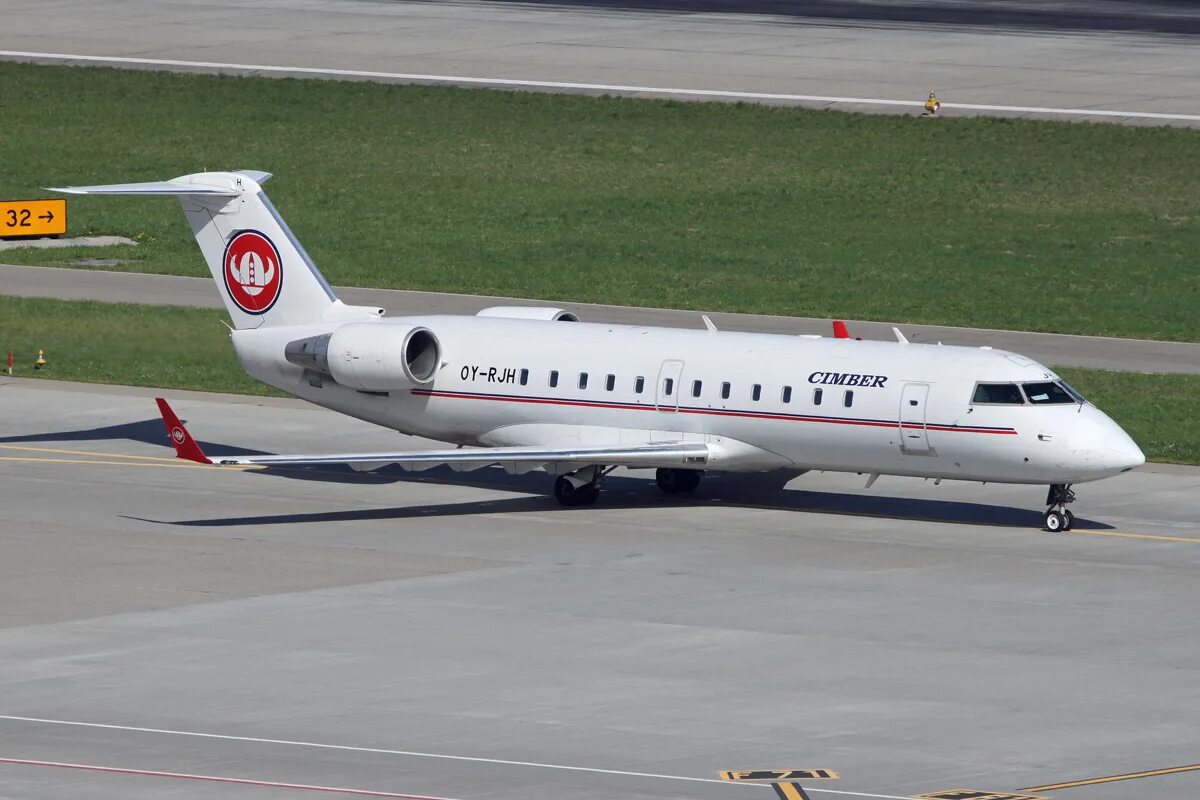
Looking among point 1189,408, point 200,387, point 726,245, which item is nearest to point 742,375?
point 1189,408

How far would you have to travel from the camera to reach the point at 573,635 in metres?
A: 29.8

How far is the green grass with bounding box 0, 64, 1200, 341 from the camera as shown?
61.0m

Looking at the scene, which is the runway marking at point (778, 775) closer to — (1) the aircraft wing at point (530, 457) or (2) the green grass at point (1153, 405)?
(1) the aircraft wing at point (530, 457)

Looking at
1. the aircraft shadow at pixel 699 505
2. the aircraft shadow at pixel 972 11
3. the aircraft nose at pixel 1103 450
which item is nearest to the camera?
the aircraft nose at pixel 1103 450

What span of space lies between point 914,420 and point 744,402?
9.45 ft

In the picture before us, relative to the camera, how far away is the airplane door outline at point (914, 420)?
3606 centimetres

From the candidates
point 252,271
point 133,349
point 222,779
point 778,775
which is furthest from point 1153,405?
point 222,779

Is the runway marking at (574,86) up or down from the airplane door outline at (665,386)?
up

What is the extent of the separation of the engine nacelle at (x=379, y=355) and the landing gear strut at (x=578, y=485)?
3076mm

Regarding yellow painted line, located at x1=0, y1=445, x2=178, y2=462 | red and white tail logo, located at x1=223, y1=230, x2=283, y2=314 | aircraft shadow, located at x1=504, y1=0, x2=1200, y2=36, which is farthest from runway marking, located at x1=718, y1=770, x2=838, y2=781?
aircraft shadow, located at x1=504, y1=0, x2=1200, y2=36

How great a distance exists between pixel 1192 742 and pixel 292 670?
10.6 meters

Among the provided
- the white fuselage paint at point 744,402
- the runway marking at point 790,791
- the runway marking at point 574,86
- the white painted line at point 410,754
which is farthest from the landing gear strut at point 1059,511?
the runway marking at point 574,86

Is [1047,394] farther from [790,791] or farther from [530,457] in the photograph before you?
[790,791]

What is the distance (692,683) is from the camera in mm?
27406
